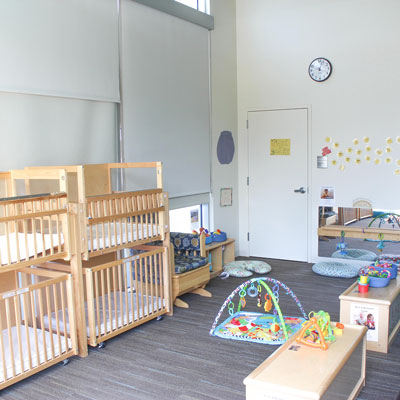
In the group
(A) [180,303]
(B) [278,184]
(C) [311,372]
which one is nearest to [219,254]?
(A) [180,303]

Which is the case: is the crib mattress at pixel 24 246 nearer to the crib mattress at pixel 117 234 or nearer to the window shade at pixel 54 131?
the crib mattress at pixel 117 234

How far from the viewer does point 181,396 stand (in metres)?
2.83

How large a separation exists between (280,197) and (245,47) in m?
1.98

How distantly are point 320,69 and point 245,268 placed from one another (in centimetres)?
251

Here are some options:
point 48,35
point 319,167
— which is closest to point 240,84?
point 319,167

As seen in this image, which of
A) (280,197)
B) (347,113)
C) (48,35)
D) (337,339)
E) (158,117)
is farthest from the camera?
(280,197)

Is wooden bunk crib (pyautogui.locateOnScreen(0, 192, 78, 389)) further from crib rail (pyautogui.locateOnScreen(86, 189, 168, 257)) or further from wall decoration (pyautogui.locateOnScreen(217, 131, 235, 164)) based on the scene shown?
wall decoration (pyautogui.locateOnScreen(217, 131, 235, 164))

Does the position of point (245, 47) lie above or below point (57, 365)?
above

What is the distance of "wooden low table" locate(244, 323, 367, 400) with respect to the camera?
216cm

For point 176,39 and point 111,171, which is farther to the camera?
point 176,39

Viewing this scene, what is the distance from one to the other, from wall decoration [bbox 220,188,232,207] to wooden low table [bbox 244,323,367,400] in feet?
11.2

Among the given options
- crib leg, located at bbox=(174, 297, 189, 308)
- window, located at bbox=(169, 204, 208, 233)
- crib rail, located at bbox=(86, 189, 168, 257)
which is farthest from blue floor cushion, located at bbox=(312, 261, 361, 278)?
crib rail, located at bbox=(86, 189, 168, 257)

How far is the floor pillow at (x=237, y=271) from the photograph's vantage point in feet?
17.7

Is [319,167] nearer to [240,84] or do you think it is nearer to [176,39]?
[240,84]
